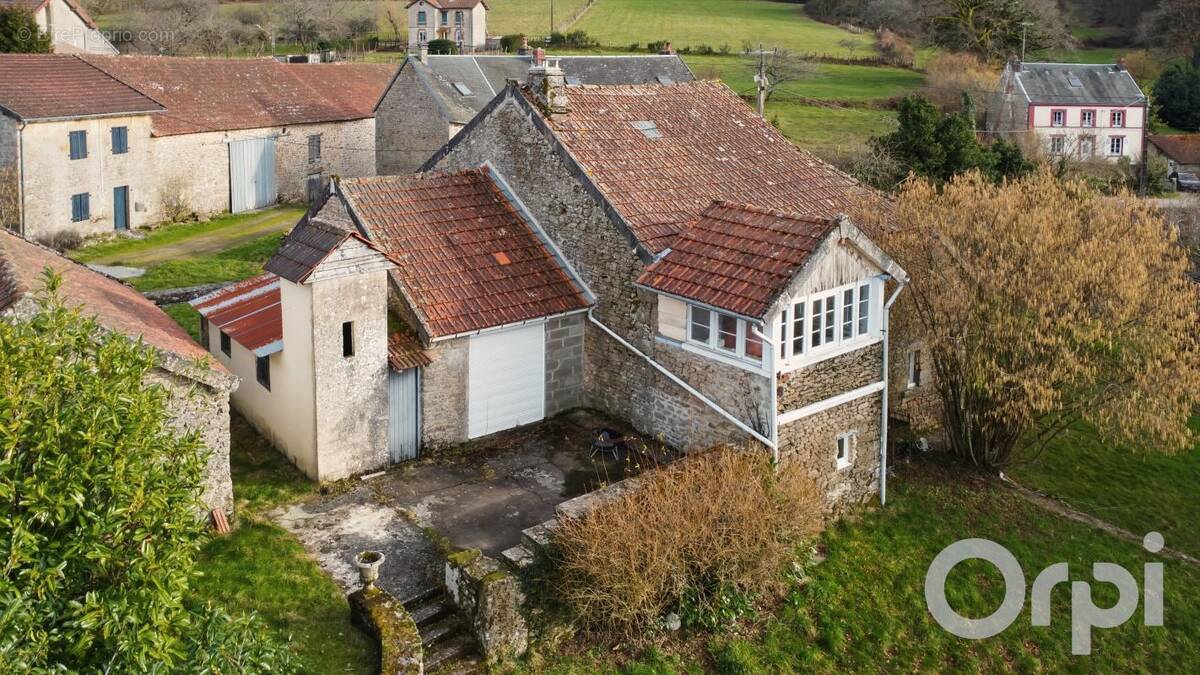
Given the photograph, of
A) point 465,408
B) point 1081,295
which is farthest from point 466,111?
point 1081,295

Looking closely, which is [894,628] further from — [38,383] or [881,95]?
[881,95]

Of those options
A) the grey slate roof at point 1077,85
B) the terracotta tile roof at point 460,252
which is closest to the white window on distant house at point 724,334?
the terracotta tile roof at point 460,252

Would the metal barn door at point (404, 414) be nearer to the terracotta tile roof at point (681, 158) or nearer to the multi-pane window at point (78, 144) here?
the terracotta tile roof at point (681, 158)

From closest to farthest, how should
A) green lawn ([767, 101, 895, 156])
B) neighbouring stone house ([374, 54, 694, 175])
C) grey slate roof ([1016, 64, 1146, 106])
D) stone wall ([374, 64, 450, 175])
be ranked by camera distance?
1. neighbouring stone house ([374, 54, 694, 175])
2. stone wall ([374, 64, 450, 175])
3. green lawn ([767, 101, 895, 156])
4. grey slate roof ([1016, 64, 1146, 106])

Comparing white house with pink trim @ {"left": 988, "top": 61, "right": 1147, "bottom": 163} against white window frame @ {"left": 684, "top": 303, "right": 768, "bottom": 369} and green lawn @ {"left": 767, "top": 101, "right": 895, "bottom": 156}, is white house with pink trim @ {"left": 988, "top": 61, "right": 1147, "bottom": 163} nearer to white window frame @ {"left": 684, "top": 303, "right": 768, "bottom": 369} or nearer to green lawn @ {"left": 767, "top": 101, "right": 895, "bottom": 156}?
green lawn @ {"left": 767, "top": 101, "right": 895, "bottom": 156}

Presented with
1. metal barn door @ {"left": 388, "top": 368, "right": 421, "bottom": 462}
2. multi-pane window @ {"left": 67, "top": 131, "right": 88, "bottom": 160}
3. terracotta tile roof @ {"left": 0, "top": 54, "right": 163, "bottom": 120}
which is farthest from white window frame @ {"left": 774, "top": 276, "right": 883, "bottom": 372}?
multi-pane window @ {"left": 67, "top": 131, "right": 88, "bottom": 160}

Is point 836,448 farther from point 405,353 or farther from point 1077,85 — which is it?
point 1077,85
